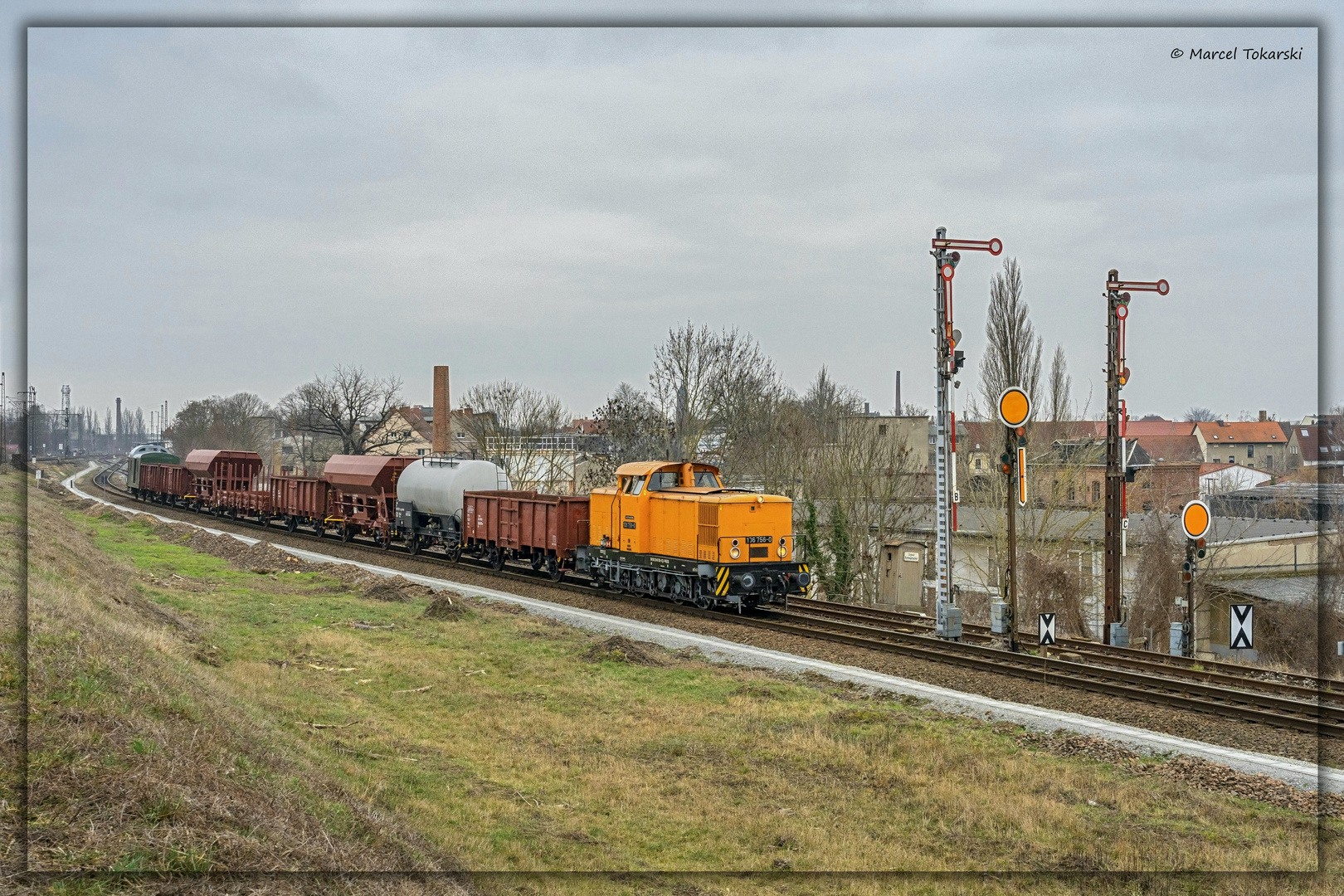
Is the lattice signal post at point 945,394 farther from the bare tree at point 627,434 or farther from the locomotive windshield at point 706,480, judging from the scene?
the bare tree at point 627,434

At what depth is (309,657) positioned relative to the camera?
1744 cm

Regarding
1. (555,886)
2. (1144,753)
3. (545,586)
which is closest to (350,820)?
(555,886)

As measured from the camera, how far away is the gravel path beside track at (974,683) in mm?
14148

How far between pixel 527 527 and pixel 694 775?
1993 centimetres

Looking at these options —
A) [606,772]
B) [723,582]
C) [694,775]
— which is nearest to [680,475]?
[723,582]

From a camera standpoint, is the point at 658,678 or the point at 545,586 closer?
the point at 658,678

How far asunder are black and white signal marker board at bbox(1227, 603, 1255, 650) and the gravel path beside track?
2.09 m

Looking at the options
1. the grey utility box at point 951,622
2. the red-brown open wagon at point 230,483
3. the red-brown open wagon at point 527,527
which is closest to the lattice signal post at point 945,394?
the grey utility box at point 951,622

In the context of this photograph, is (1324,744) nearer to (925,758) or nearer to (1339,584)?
(925,758)

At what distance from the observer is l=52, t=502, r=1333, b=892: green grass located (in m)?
9.51

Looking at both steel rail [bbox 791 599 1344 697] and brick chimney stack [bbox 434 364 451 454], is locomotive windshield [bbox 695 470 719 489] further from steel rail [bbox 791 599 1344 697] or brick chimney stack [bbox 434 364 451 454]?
brick chimney stack [bbox 434 364 451 454]

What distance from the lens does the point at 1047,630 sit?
1878cm

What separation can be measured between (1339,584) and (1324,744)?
32.5 m

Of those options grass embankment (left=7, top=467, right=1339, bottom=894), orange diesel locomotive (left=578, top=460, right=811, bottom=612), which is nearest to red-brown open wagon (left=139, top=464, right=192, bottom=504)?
orange diesel locomotive (left=578, top=460, right=811, bottom=612)
